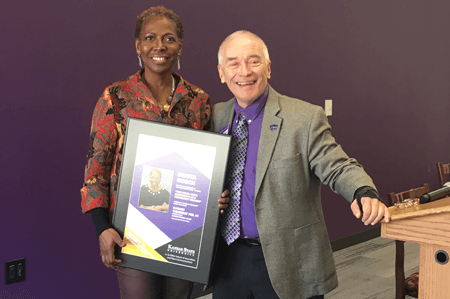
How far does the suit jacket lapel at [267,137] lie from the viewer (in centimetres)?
158

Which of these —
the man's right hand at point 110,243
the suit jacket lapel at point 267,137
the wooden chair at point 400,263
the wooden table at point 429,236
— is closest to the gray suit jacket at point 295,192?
the suit jacket lapel at point 267,137

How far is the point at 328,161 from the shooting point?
1.57 metres

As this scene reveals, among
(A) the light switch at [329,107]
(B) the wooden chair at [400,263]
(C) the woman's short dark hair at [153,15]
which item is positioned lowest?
(B) the wooden chair at [400,263]

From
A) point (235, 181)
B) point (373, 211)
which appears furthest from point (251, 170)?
point (373, 211)

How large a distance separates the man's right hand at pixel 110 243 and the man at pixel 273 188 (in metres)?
0.38

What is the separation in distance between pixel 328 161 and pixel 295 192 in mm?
160

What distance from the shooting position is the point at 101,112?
1694 mm

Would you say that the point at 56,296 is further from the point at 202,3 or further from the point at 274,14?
the point at 274,14

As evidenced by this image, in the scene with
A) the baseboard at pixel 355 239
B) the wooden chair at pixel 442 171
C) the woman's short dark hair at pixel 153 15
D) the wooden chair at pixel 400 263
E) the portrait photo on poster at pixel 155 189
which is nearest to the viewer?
the portrait photo on poster at pixel 155 189

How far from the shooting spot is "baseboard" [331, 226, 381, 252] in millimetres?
4436

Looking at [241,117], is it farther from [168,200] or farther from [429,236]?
[429,236]

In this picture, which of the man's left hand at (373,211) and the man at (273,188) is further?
A: the man at (273,188)

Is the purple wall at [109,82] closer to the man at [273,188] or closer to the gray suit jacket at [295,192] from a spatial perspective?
the man at [273,188]

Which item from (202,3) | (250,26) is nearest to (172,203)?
(202,3)
